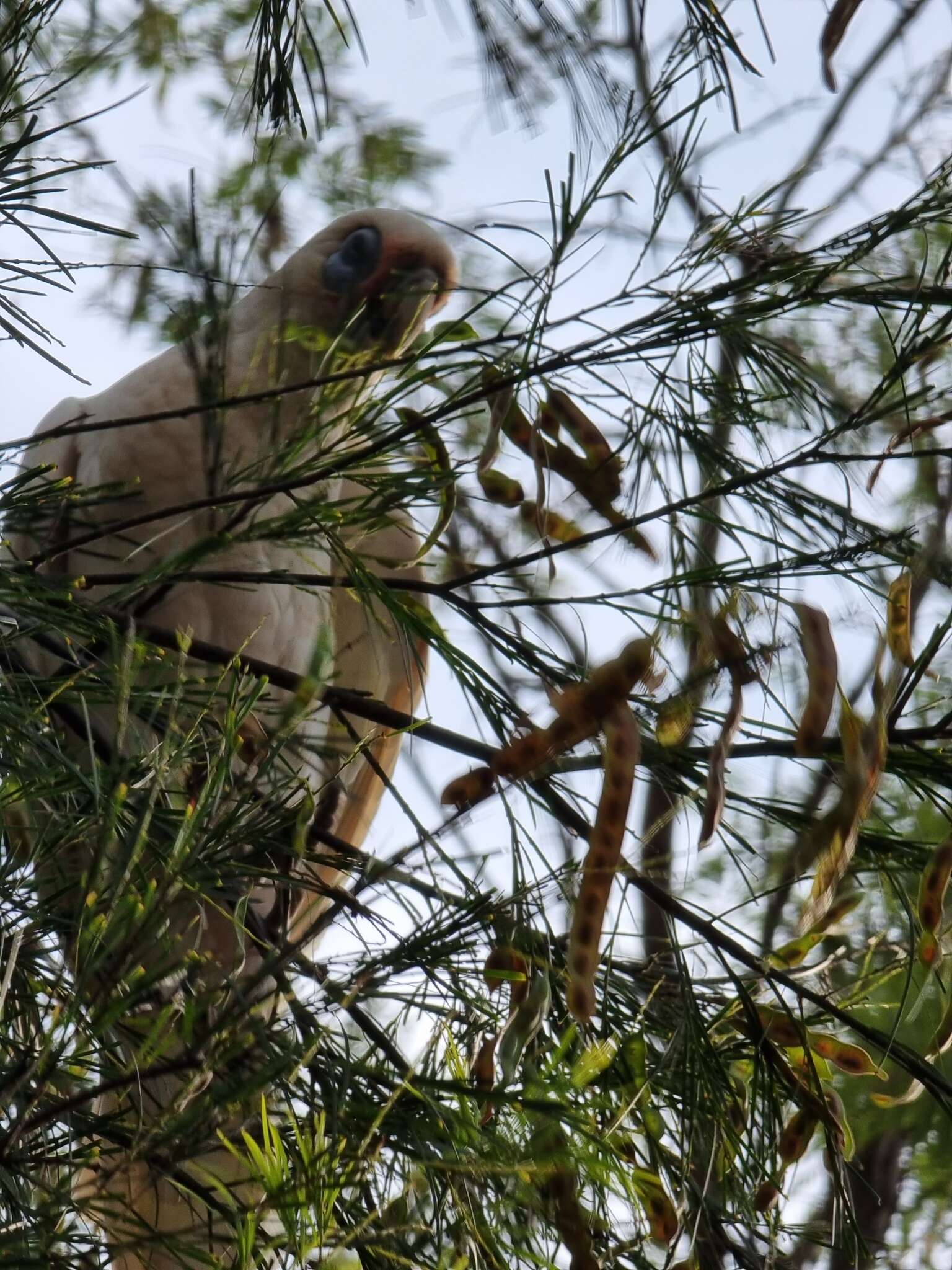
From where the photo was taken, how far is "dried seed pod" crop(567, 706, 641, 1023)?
0.88 meters

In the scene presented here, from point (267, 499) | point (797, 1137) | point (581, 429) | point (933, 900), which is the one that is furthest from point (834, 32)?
point (797, 1137)

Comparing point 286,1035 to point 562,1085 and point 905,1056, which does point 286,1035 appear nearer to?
point 562,1085

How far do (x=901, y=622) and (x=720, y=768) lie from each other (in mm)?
204

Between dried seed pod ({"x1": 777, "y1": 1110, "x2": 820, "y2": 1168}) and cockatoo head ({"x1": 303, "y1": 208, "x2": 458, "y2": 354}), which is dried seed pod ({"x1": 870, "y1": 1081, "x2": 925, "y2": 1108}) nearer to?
dried seed pod ({"x1": 777, "y1": 1110, "x2": 820, "y2": 1168})

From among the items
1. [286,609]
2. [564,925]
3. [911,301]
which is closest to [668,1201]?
[564,925]

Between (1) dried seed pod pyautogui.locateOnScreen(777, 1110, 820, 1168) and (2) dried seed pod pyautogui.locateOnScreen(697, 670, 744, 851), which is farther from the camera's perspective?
(1) dried seed pod pyautogui.locateOnScreen(777, 1110, 820, 1168)

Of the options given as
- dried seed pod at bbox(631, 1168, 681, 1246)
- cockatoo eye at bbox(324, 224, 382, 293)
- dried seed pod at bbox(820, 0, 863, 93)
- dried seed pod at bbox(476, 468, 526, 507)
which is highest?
cockatoo eye at bbox(324, 224, 382, 293)

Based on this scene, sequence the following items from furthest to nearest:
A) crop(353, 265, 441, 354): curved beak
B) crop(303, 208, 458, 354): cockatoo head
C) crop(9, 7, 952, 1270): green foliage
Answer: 1. crop(303, 208, 458, 354): cockatoo head
2. crop(353, 265, 441, 354): curved beak
3. crop(9, 7, 952, 1270): green foliage

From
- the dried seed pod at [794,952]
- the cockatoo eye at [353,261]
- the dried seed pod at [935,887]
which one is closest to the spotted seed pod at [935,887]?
the dried seed pod at [935,887]

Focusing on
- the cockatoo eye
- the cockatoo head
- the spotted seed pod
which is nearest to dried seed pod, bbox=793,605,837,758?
the spotted seed pod

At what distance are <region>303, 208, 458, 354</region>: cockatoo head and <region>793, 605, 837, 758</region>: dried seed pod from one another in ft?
4.76

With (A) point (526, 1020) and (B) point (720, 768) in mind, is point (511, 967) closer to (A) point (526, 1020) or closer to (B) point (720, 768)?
(A) point (526, 1020)

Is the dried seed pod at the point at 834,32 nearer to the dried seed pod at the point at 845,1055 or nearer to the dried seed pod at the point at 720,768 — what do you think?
the dried seed pod at the point at 720,768

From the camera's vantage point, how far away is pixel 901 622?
3.28 ft
